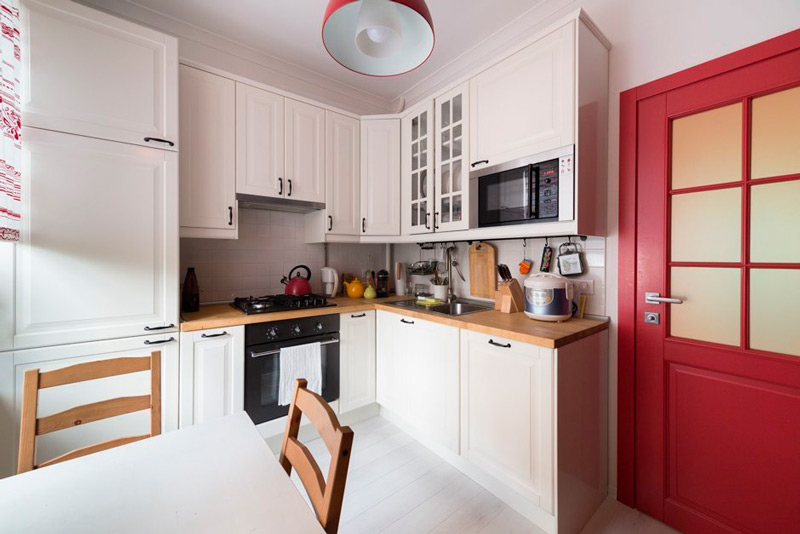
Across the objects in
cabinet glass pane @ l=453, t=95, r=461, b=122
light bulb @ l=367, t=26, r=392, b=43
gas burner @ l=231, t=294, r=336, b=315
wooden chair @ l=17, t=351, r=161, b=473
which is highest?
cabinet glass pane @ l=453, t=95, r=461, b=122

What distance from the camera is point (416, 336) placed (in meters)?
2.12

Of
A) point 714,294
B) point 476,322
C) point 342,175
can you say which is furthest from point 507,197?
point 342,175

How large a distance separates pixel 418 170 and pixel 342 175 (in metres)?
0.61

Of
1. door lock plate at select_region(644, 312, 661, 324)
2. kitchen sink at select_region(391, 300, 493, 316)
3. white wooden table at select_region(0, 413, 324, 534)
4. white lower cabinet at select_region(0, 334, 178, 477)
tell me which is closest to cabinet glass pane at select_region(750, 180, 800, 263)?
door lock plate at select_region(644, 312, 661, 324)

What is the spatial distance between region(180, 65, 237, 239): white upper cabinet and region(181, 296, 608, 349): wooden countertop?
0.53 metres

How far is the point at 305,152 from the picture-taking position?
2.41 metres

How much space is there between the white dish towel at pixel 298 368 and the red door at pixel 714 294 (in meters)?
1.78

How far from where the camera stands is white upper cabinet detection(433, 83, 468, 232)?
82.5 inches

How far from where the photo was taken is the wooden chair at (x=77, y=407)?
3.04ft

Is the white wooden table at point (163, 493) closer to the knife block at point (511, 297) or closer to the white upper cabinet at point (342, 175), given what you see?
the knife block at point (511, 297)

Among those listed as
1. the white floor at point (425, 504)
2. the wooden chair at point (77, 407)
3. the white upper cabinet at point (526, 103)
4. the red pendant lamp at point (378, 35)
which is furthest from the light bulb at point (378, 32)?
the white floor at point (425, 504)

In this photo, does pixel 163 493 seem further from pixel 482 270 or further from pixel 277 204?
pixel 482 270

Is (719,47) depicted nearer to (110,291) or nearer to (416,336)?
(416,336)

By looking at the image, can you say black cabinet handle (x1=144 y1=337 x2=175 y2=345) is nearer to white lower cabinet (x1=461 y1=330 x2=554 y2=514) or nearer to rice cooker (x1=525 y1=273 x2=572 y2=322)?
white lower cabinet (x1=461 y1=330 x2=554 y2=514)
